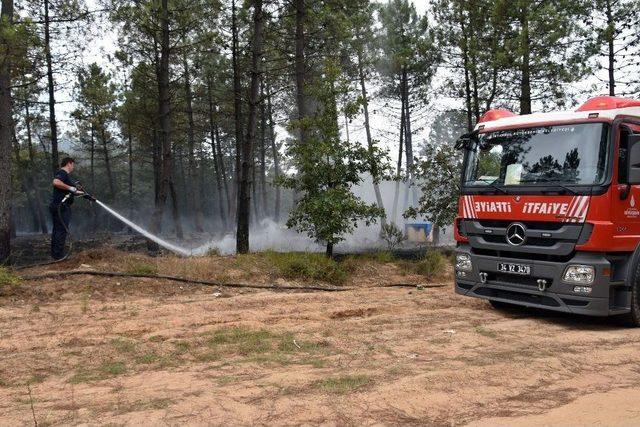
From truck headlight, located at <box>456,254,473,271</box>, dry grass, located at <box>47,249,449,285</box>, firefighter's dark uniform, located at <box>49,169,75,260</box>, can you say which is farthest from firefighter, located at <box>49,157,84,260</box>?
truck headlight, located at <box>456,254,473,271</box>

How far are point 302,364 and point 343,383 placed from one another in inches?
28.4

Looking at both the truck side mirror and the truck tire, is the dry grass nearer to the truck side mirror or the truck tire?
the truck tire

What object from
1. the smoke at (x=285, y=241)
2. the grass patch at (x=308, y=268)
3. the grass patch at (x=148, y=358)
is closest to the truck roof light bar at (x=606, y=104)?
the grass patch at (x=308, y=268)

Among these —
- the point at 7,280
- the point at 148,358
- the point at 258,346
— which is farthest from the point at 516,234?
the point at 7,280

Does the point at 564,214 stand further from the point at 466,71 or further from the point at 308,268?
the point at 466,71

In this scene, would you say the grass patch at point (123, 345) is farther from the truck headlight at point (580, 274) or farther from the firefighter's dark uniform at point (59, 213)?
the truck headlight at point (580, 274)

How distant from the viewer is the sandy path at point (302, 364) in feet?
13.5

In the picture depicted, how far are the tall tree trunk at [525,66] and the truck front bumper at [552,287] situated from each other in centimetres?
1030

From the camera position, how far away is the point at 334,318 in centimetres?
759

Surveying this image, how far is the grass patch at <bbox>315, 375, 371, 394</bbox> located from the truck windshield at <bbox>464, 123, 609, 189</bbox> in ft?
13.1

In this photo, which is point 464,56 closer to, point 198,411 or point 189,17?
point 189,17

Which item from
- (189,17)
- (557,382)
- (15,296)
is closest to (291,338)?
(557,382)

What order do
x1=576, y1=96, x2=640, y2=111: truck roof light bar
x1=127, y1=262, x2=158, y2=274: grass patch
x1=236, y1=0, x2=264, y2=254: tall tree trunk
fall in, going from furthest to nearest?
x1=236, y1=0, x2=264, y2=254: tall tree trunk, x1=127, y1=262, x2=158, y2=274: grass patch, x1=576, y1=96, x2=640, y2=111: truck roof light bar

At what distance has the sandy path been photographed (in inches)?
162
